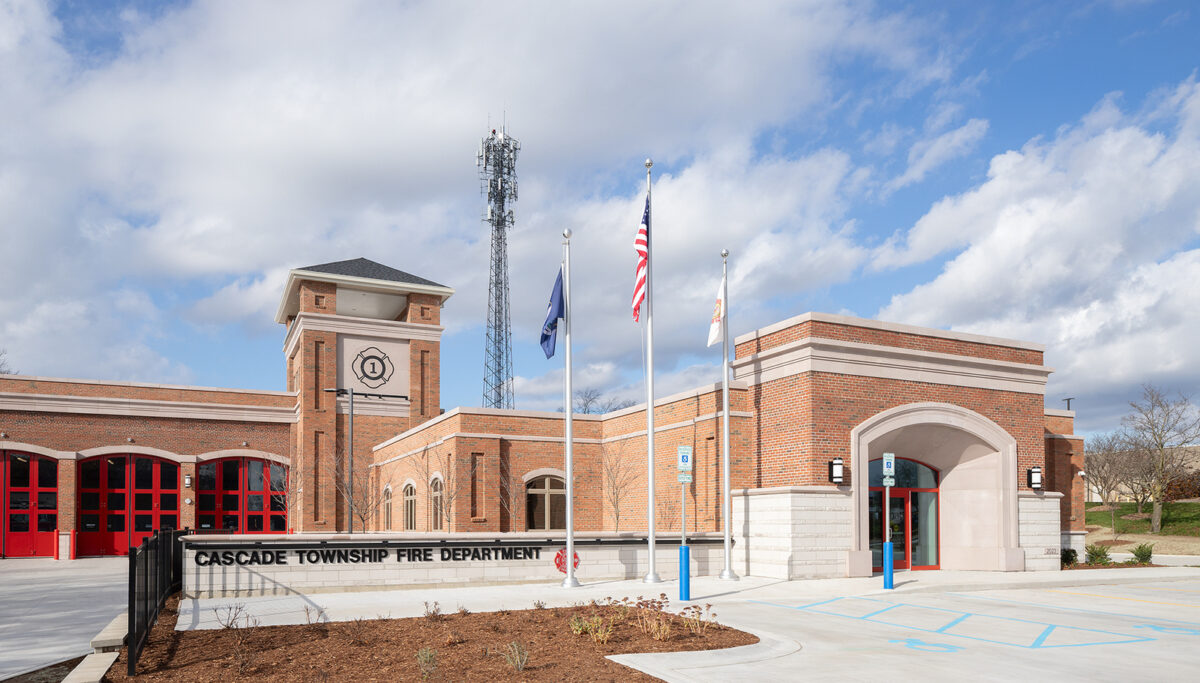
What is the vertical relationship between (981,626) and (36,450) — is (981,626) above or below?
below

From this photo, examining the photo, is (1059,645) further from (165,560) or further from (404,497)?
(404,497)

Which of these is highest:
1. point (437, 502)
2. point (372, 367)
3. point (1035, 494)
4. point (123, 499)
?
point (372, 367)

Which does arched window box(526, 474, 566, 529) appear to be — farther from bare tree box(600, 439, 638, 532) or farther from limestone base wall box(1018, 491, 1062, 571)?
limestone base wall box(1018, 491, 1062, 571)

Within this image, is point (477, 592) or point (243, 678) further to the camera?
point (477, 592)

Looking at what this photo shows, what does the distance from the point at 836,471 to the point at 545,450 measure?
1194cm

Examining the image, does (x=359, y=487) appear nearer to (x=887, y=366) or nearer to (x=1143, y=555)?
(x=887, y=366)

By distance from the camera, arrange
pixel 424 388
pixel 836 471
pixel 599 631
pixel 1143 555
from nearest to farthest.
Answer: pixel 599 631 < pixel 836 471 < pixel 1143 555 < pixel 424 388

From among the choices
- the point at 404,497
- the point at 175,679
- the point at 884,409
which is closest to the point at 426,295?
the point at 404,497

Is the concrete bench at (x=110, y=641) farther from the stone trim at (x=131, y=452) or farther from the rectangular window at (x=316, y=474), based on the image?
the stone trim at (x=131, y=452)

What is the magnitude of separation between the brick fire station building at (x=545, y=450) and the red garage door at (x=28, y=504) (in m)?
0.07

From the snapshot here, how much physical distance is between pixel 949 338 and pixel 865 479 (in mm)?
4766

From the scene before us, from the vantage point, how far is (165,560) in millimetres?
17422

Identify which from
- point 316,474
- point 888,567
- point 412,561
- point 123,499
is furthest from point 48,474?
point 888,567

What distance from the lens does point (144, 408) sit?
41000 millimetres
